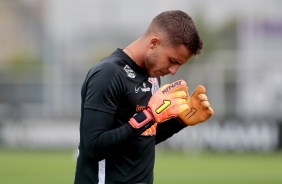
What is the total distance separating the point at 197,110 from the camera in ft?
22.7

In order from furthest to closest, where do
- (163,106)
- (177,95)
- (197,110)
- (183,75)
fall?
(183,75), (197,110), (177,95), (163,106)

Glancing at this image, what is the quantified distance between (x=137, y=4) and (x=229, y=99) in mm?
18130

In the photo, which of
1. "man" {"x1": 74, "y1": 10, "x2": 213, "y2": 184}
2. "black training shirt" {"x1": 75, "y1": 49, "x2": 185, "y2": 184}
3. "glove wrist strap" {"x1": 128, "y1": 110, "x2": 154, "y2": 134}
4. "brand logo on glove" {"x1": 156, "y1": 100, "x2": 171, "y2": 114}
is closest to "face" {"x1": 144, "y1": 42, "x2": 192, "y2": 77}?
"man" {"x1": 74, "y1": 10, "x2": 213, "y2": 184}

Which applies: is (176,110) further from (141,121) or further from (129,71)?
(129,71)

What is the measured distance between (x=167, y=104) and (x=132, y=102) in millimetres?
262

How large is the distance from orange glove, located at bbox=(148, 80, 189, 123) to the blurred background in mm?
16904

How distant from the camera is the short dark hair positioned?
21.1 feet

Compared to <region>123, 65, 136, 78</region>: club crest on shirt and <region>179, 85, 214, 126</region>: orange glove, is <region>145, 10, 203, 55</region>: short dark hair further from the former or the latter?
<region>179, 85, 214, 126</region>: orange glove

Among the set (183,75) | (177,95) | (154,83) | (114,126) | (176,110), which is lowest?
(114,126)

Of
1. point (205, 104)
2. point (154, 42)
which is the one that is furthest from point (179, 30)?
point (205, 104)

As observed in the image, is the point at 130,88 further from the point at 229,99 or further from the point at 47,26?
the point at 47,26

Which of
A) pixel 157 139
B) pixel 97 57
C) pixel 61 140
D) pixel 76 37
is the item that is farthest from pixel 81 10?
pixel 157 139

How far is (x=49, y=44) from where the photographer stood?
41125 millimetres

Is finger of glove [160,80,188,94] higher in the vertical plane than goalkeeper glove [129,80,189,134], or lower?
higher
